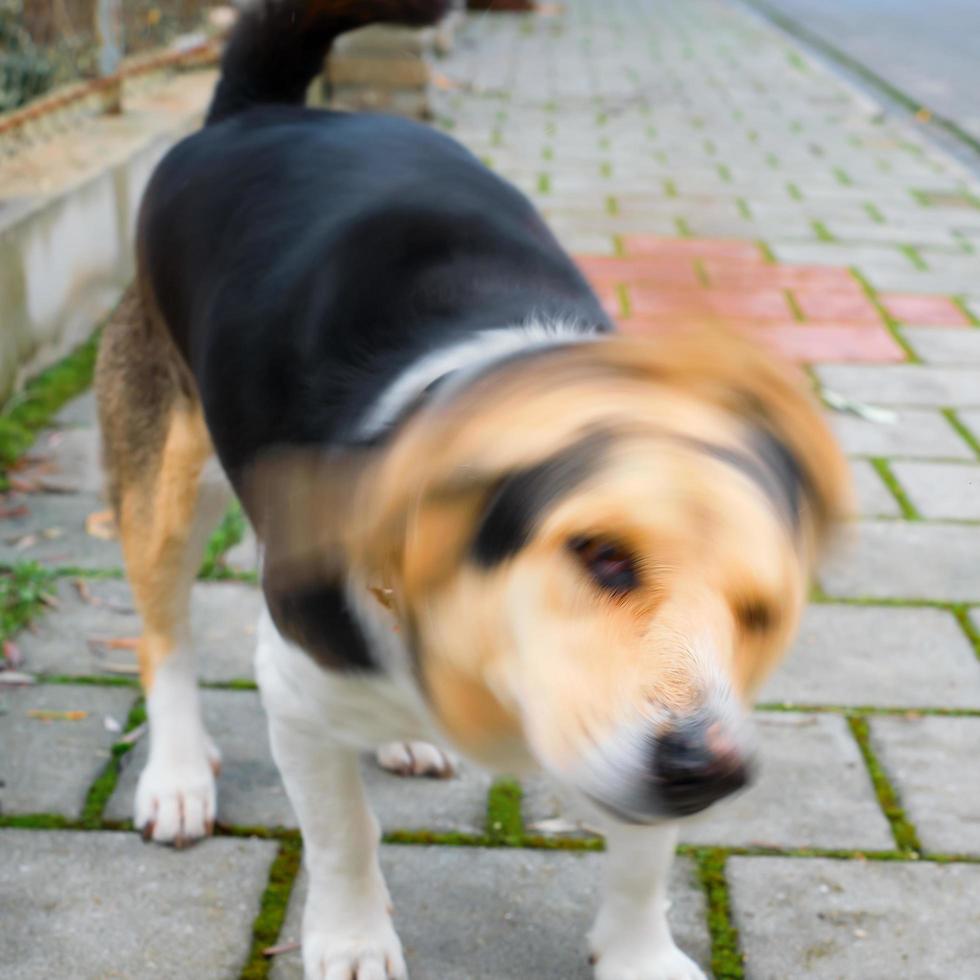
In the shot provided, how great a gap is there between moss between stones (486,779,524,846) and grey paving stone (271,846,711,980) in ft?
0.15

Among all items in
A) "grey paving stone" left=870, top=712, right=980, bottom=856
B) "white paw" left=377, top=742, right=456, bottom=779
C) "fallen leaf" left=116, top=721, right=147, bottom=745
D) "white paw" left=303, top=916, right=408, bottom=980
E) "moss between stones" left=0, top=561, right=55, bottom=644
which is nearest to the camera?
"white paw" left=303, top=916, right=408, bottom=980

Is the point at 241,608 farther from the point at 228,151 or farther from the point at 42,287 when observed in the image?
the point at 42,287

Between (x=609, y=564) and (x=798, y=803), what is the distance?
65.4 inches

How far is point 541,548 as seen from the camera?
1.11m

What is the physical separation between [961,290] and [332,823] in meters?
4.48

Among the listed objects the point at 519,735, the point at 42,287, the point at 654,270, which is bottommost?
the point at 42,287

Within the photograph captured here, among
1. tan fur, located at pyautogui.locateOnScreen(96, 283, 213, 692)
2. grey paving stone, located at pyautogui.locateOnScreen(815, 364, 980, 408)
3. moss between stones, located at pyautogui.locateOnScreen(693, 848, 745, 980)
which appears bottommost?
grey paving stone, located at pyautogui.locateOnScreen(815, 364, 980, 408)

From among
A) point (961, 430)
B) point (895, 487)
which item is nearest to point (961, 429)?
point (961, 430)

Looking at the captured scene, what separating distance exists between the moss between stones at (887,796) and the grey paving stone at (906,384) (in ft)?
6.43

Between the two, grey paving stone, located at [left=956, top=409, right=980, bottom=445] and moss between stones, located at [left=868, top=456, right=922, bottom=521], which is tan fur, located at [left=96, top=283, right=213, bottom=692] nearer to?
moss between stones, located at [left=868, top=456, right=922, bottom=521]

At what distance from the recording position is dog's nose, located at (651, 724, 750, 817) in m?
1.06

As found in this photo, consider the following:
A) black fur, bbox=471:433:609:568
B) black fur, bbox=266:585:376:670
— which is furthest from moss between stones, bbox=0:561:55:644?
black fur, bbox=471:433:609:568

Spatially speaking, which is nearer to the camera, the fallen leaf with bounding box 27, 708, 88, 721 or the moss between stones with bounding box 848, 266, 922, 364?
the fallen leaf with bounding box 27, 708, 88, 721

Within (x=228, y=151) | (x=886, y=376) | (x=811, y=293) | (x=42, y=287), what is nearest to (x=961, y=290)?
(x=811, y=293)
